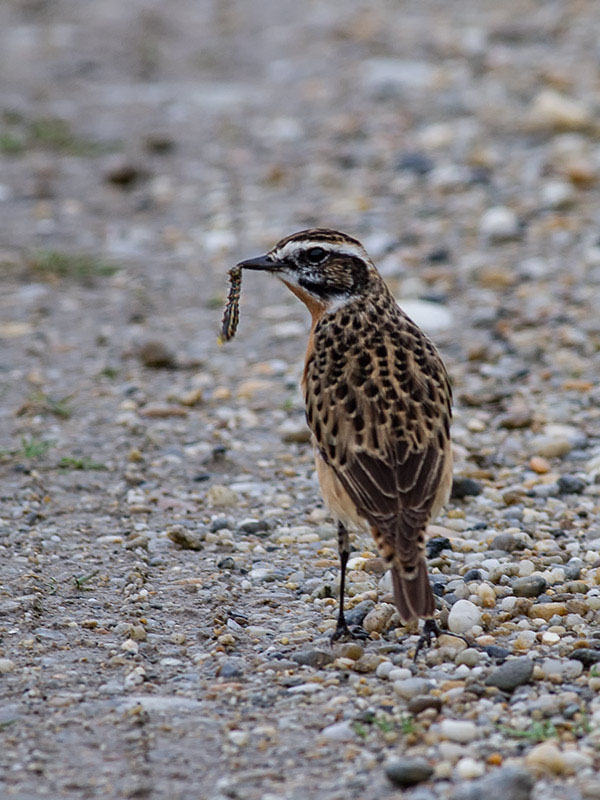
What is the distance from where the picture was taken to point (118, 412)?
32.1ft

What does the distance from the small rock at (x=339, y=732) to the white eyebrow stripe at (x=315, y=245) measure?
3.00 m

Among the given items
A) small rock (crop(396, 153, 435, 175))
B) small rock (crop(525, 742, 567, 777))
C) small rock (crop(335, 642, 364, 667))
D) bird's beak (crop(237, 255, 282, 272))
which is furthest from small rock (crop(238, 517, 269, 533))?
small rock (crop(396, 153, 435, 175))

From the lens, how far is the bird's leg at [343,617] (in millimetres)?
6496

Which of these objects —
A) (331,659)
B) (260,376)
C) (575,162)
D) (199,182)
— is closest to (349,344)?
(331,659)

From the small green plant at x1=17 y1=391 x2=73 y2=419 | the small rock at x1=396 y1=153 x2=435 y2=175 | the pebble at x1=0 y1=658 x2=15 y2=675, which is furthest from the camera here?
the small rock at x1=396 y1=153 x2=435 y2=175

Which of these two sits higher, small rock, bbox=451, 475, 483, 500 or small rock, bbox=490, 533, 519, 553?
small rock, bbox=490, 533, 519, 553

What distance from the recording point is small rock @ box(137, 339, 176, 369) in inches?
415

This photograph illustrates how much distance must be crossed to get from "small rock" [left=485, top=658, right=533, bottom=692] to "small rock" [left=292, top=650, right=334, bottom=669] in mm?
821

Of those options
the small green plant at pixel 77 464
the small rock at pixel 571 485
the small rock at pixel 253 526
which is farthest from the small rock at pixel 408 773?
the small green plant at pixel 77 464

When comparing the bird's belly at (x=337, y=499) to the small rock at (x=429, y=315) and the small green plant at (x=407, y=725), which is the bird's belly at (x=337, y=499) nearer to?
the small green plant at (x=407, y=725)

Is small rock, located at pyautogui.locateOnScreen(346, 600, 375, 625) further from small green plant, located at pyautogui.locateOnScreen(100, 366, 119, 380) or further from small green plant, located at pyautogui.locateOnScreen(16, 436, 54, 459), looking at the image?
small green plant, located at pyautogui.locateOnScreen(100, 366, 119, 380)

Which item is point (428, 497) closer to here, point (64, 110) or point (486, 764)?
point (486, 764)

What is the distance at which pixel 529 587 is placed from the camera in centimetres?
680

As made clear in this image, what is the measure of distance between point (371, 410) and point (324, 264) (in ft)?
4.05
